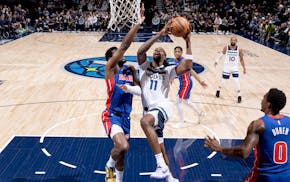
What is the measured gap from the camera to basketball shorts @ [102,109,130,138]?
4.64m

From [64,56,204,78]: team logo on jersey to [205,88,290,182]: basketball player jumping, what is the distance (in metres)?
8.67

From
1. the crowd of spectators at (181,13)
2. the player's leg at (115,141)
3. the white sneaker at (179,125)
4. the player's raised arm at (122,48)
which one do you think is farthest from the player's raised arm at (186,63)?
the crowd of spectators at (181,13)

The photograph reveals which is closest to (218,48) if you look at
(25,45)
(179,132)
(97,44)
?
(97,44)

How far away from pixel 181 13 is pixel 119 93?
2211 centimetres

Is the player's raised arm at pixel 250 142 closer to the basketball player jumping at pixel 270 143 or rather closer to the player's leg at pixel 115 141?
the basketball player jumping at pixel 270 143

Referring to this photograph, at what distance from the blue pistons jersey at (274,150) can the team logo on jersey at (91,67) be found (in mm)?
8699

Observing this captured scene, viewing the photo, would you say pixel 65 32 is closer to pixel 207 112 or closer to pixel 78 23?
pixel 78 23

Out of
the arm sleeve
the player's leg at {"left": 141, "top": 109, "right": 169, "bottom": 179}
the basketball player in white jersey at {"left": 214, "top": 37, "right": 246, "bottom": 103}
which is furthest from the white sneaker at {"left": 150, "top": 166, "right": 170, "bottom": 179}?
the basketball player in white jersey at {"left": 214, "top": 37, "right": 246, "bottom": 103}

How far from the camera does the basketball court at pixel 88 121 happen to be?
5648 millimetres

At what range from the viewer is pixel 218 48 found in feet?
58.1

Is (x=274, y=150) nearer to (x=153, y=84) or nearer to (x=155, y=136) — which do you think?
(x=155, y=136)

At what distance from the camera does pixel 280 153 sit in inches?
134

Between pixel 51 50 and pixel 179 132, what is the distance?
35.5ft

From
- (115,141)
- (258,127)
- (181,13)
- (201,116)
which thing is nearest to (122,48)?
(115,141)
